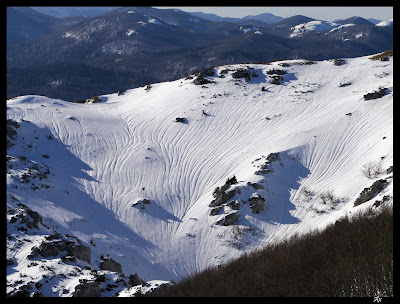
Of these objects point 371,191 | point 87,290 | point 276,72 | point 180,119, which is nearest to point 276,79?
point 276,72

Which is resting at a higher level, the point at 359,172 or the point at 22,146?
the point at 359,172

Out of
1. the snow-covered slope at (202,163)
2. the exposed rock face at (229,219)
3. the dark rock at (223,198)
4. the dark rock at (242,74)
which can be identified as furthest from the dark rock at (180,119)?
the exposed rock face at (229,219)

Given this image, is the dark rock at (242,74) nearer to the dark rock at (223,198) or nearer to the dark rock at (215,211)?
the dark rock at (223,198)

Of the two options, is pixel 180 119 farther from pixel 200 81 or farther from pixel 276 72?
pixel 276 72

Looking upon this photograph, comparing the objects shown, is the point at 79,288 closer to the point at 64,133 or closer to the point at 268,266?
the point at 268,266

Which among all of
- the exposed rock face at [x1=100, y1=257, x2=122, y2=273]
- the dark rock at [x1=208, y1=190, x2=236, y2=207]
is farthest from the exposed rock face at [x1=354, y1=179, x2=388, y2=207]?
the exposed rock face at [x1=100, y1=257, x2=122, y2=273]

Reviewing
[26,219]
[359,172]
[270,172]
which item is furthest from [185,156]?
[26,219]

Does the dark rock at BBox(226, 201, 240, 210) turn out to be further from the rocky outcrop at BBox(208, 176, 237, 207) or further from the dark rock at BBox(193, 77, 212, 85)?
the dark rock at BBox(193, 77, 212, 85)
